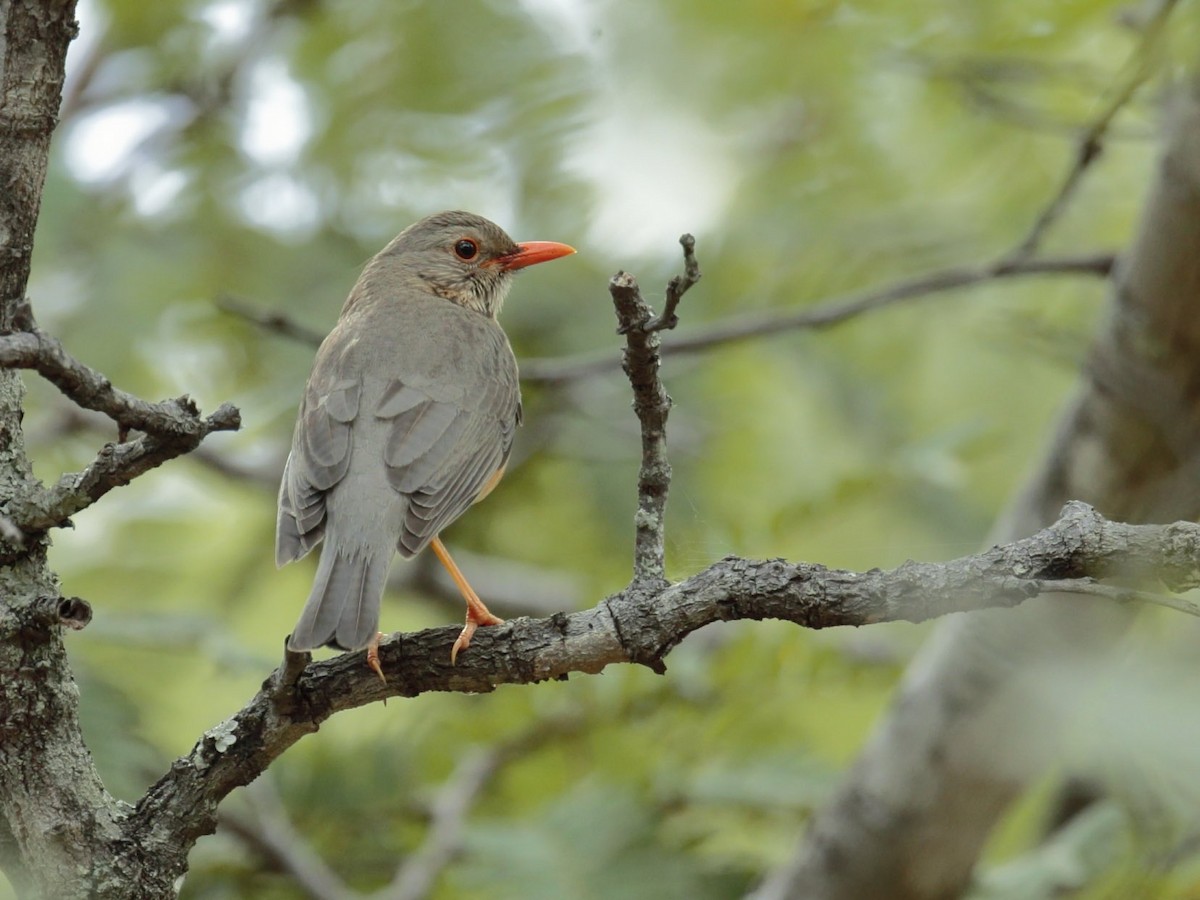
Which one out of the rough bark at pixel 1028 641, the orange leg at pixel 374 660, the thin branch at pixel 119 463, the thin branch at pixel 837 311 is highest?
the thin branch at pixel 837 311

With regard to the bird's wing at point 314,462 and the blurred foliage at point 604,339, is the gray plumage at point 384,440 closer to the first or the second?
the bird's wing at point 314,462

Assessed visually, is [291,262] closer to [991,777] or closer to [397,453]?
[397,453]

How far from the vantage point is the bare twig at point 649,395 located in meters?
2.86

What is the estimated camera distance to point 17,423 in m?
2.84

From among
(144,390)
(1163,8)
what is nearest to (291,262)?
(144,390)

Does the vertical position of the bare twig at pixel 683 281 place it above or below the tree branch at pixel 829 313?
below

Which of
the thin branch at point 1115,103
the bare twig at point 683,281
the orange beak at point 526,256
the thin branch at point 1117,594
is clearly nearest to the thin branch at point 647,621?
the thin branch at point 1117,594

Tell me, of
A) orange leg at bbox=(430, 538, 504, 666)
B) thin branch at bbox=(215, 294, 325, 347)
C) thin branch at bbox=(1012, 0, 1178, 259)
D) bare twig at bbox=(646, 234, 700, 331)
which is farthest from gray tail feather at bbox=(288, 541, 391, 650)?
thin branch at bbox=(1012, 0, 1178, 259)

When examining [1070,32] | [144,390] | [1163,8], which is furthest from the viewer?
[144,390]

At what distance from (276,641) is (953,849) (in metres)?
3.66

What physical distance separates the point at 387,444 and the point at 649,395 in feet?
5.52

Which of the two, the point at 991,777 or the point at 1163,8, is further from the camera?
the point at 991,777

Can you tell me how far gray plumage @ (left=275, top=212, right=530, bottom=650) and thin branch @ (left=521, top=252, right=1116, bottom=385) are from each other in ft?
1.39

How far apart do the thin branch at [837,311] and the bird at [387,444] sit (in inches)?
15.6
